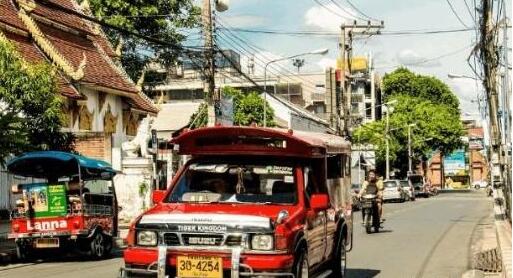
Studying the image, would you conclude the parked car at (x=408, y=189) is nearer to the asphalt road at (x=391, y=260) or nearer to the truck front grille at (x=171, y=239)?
the asphalt road at (x=391, y=260)

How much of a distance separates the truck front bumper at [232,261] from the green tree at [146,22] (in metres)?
33.0

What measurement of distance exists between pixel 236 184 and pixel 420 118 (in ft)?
251

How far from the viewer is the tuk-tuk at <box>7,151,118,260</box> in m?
16.8

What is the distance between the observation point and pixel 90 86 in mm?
32656

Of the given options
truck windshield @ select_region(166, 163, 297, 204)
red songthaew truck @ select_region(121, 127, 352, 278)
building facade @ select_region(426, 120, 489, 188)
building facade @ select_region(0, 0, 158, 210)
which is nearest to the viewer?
red songthaew truck @ select_region(121, 127, 352, 278)

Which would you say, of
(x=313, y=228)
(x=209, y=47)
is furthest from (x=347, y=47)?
(x=313, y=228)

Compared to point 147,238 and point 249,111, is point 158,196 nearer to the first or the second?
point 147,238

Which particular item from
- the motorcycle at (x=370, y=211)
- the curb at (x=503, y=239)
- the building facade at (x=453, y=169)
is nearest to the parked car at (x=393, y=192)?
the curb at (x=503, y=239)

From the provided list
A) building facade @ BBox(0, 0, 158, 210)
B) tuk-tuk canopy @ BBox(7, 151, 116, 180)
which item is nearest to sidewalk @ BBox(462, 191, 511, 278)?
tuk-tuk canopy @ BBox(7, 151, 116, 180)

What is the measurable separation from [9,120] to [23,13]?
15.4 metres

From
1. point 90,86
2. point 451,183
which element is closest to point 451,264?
point 90,86

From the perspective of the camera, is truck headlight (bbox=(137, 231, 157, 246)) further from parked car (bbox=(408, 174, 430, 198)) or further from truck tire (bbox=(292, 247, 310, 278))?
parked car (bbox=(408, 174, 430, 198))

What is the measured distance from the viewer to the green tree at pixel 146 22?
4231 cm

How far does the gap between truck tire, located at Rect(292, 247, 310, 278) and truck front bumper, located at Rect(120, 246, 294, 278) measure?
28 cm
